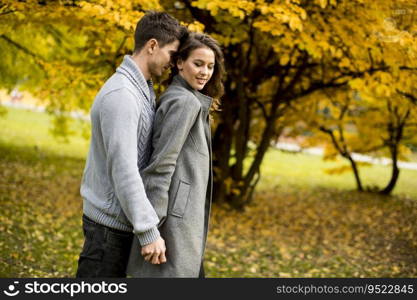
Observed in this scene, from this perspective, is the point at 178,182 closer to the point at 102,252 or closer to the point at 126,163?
the point at 126,163

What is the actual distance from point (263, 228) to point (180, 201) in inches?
236

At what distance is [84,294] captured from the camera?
2684 millimetres

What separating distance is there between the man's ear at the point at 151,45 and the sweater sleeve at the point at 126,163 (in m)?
0.30

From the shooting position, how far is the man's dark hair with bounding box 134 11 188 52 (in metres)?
2.44

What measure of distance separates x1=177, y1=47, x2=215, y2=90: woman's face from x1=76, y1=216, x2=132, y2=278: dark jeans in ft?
2.58

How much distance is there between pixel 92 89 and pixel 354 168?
7.33 metres

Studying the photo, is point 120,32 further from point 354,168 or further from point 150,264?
point 354,168

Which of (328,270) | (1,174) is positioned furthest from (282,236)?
(1,174)

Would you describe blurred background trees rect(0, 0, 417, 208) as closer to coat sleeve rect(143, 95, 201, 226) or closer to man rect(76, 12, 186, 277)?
man rect(76, 12, 186, 277)

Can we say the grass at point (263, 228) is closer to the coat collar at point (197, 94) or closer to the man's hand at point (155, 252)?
the man's hand at point (155, 252)

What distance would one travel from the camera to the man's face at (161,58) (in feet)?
8.07

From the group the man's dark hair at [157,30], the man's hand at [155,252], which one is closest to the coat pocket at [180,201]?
the man's hand at [155,252]

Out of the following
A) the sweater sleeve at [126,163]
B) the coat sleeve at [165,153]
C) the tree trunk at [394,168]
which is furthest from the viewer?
the tree trunk at [394,168]

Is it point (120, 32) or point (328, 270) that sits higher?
point (120, 32)
